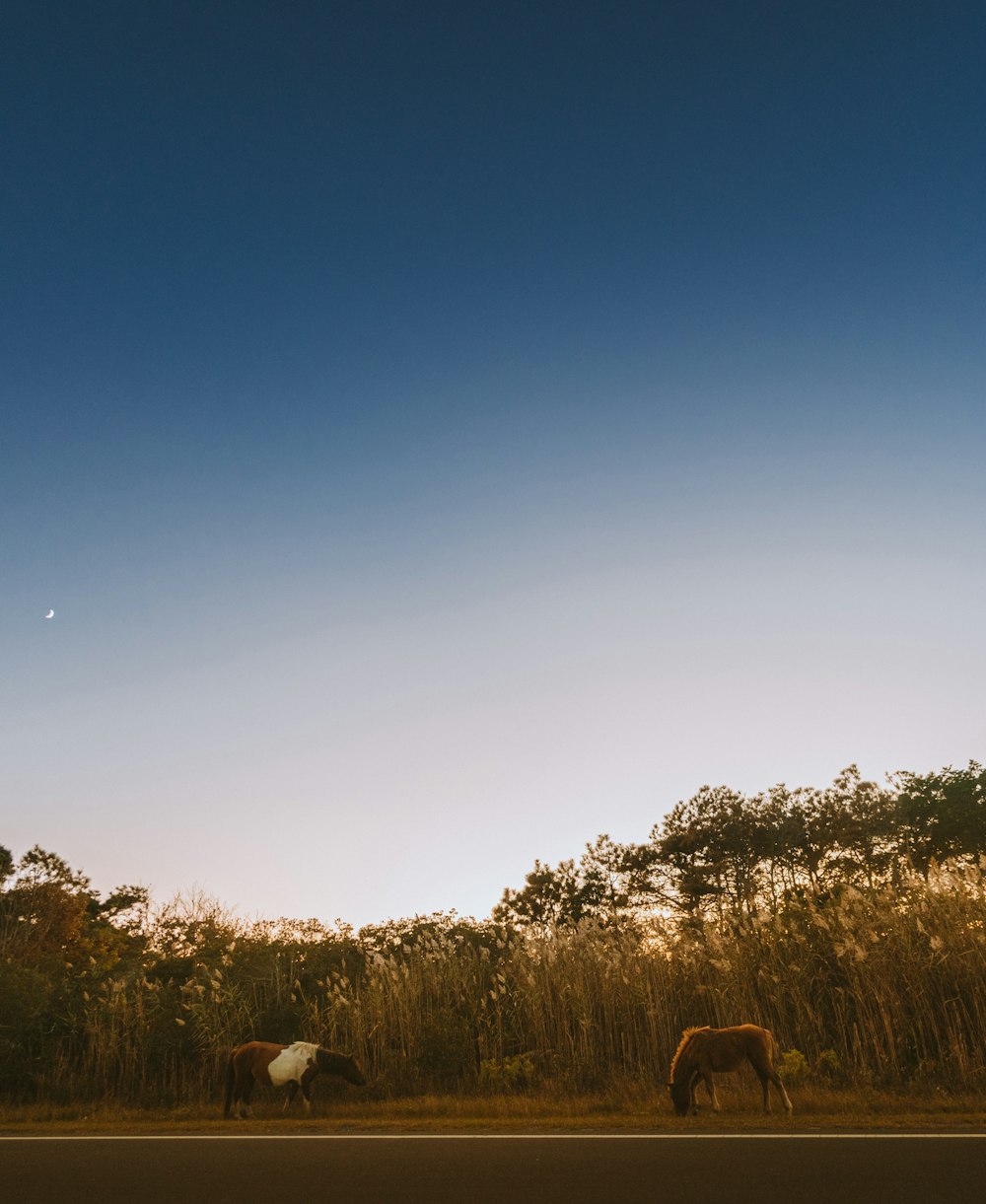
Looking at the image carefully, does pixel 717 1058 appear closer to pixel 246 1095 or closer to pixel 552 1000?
pixel 552 1000

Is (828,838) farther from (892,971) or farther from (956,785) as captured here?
(892,971)

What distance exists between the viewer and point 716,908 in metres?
17.9

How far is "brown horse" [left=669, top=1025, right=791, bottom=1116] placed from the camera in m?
11.6

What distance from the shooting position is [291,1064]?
14.1 m

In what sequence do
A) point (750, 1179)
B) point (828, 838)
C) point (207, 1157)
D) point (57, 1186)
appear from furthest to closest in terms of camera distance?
point (828, 838) < point (207, 1157) < point (57, 1186) < point (750, 1179)

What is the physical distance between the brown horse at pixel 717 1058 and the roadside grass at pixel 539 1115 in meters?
0.32

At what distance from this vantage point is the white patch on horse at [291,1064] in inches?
552

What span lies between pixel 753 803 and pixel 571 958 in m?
23.0

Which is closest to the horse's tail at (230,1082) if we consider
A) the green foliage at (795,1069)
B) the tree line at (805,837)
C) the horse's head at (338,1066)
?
the horse's head at (338,1066)

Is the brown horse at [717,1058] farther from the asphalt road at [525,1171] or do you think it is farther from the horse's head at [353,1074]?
the horse's head at [353,1074]

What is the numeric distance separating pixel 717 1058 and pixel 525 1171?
4.96m

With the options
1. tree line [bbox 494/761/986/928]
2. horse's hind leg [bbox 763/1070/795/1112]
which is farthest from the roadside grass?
tree line [bbox 494/761/986/928]

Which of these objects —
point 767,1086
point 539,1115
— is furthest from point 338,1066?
point 767,1086

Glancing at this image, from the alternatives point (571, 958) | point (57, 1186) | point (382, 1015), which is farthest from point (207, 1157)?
point (571, 958)
